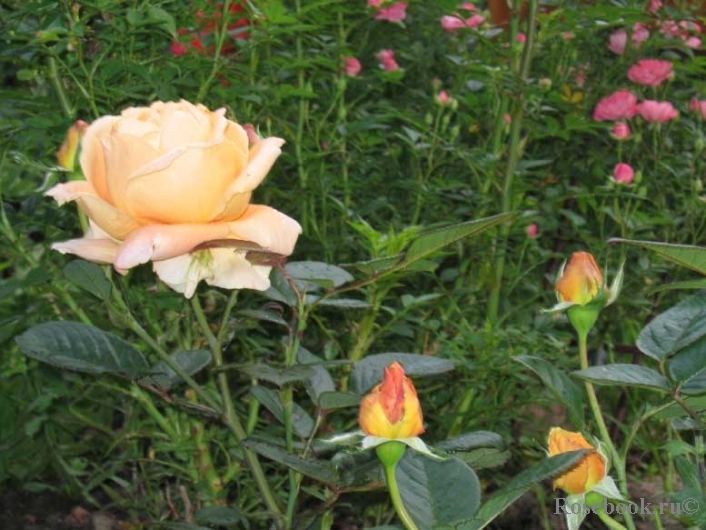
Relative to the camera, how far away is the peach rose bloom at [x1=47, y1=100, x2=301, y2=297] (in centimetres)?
65

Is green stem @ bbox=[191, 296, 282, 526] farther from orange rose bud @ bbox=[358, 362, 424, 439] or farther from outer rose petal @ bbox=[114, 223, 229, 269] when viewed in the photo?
orange rose bud @ bbox=[358, 362, 424, 439]

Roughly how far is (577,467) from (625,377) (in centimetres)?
6

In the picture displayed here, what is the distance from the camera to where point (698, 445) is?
0.81 metres

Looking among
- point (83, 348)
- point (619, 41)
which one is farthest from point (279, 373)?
point (619, 41)

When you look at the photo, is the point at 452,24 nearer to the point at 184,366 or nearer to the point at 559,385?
the point at 184,366

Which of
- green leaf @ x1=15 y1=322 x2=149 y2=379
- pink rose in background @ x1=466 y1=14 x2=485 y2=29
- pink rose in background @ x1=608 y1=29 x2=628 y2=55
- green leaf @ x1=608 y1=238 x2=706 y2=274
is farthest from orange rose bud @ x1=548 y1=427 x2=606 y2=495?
pink rose in background @ x1=608 y1=29 x2=628 y2=55

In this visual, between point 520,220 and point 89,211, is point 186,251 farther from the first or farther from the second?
point 520,220

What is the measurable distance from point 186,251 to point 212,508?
425mm

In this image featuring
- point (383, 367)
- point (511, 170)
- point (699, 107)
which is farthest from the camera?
point (699, 107)

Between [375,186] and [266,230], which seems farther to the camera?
[375,186]

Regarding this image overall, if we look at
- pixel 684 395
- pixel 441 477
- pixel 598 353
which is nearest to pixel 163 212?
pixel 441 477

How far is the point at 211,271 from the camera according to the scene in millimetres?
722

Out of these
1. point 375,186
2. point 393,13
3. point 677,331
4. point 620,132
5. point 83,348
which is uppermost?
point 677,331

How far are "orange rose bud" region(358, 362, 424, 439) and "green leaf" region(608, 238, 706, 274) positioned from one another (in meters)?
0.14
